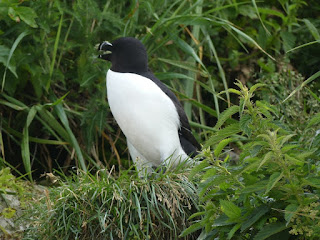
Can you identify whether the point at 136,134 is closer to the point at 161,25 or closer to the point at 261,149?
the point at 161,25

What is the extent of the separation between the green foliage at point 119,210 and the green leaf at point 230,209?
0.63m

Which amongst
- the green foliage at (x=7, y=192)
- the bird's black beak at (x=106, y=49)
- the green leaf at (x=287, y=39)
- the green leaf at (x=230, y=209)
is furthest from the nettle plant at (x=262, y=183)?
the green leaf at (x=287, y=39)

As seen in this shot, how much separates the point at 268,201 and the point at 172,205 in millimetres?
721

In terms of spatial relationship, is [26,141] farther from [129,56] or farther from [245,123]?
[245,123]

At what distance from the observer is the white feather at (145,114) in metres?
3.83

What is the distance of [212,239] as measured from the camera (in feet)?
9.00

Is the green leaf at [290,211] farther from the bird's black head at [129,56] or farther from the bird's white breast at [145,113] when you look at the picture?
the bird's black head at [129,56]

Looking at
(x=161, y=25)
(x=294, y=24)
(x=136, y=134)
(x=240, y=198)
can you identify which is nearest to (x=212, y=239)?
(x=240, y=198)

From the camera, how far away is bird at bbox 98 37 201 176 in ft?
12.6

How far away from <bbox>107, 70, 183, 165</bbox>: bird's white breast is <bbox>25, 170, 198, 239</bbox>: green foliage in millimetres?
664

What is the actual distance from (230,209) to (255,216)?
10 centimetres

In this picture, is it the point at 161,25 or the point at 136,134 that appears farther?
the point at 161,25

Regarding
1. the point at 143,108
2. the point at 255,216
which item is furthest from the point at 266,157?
the point at 143,108

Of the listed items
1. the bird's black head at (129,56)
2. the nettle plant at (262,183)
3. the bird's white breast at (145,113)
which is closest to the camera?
the nettle plant at (262,183)
